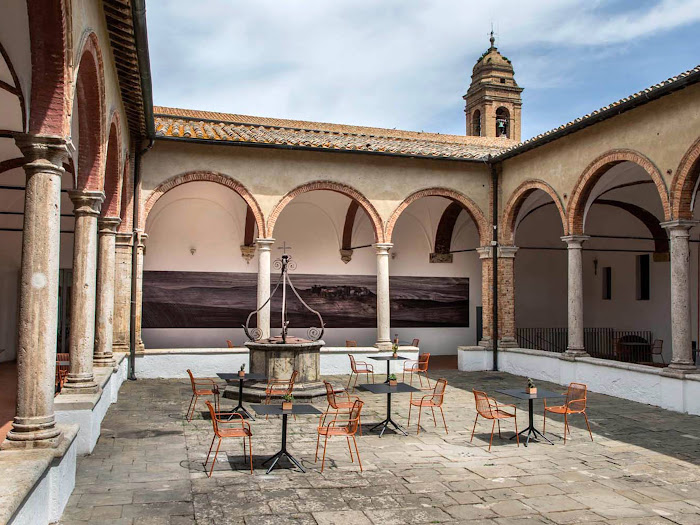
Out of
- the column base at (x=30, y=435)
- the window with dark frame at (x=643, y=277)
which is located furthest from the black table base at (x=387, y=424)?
the window with dark frame at (x=643, y=277)

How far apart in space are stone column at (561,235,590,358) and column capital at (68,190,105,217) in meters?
8.62

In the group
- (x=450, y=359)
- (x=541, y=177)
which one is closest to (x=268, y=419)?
(x=541, y=177)

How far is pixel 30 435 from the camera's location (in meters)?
4.54

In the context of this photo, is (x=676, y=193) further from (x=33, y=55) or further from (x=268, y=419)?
(x=33, y=55)

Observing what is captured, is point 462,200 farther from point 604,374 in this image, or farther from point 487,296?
point 604,374

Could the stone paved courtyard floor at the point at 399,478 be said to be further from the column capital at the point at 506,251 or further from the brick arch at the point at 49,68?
the column capital at the point at 506,251

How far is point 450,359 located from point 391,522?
12244mm

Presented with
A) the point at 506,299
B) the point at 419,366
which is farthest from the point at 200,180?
the point at 506,299

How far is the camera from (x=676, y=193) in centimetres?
964

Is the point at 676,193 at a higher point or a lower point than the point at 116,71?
lower

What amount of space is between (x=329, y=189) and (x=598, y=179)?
5409 mm

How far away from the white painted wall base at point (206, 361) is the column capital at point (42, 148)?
836 centimetres

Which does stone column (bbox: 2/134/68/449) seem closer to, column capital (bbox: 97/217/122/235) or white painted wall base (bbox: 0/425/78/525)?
white painted wall base (bbox: 0/425/78/525)

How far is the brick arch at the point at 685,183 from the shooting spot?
9344mm
